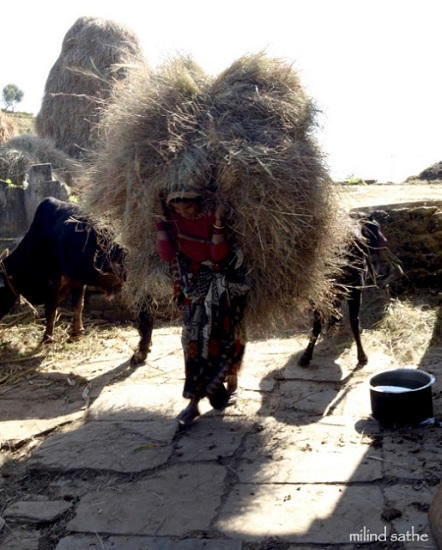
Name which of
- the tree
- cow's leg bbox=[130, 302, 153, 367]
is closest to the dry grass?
cow's leg bbox=[130, 302, 153, 367]

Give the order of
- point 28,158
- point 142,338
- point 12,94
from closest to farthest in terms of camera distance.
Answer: point 142,338, point 28,158, point 12,94

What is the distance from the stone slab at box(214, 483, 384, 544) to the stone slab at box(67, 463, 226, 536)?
122mm

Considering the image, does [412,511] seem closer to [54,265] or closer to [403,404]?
[403,404]

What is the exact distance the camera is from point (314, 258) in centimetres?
414

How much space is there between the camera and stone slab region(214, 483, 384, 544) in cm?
304

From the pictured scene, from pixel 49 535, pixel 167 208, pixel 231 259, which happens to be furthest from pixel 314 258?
pixel 49 535

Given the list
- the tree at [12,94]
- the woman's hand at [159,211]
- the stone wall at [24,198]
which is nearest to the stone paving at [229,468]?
the woman's hand at [159,211]

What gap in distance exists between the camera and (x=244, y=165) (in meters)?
3.69

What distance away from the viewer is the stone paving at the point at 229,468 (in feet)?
10.3

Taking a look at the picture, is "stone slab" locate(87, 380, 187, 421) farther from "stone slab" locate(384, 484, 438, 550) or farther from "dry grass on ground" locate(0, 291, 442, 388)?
"stone slab" locate(384, 484, 438, 550)

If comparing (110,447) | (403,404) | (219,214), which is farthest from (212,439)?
(219,214)

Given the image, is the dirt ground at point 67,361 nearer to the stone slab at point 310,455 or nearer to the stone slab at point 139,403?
the stone slab at point 139,403

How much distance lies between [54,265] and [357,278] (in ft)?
9.74

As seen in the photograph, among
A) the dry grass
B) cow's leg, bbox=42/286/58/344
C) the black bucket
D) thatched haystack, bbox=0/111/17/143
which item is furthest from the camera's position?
thatched haystack, bbox=0/111/17/143
